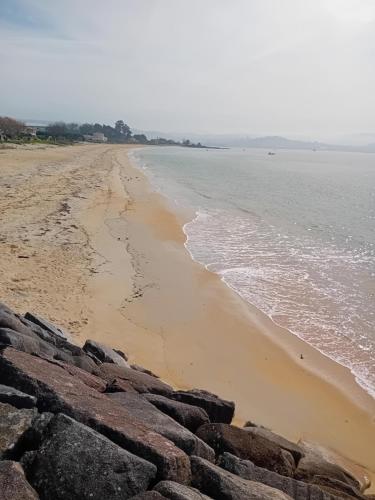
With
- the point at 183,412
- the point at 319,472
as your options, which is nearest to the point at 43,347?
the point at 183,412

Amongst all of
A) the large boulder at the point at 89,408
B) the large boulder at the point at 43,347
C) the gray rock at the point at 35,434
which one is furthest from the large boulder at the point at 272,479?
the large boulder at the point at 43,347

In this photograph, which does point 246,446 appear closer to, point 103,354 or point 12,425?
point 12,425

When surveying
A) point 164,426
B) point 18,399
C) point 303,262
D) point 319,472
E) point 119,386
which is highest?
point 18,399

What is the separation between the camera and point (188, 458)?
4.43 m

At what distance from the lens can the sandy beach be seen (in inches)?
327

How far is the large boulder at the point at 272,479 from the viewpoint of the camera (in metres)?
4.78

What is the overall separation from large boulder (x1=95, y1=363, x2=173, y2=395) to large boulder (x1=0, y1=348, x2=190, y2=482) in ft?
3.87

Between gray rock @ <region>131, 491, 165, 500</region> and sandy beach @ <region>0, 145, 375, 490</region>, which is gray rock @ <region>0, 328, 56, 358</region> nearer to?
sandy beach @ <region>0, 145, 375, 490</region>

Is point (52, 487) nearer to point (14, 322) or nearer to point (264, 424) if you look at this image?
point (14, 322)

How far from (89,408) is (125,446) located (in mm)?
661

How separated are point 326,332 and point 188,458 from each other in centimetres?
796

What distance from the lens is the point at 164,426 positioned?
5016 millimetres

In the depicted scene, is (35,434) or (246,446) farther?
(246,446)

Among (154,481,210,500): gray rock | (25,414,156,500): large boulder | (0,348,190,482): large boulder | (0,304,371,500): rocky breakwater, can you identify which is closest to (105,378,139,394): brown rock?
(0,304,371,500): rocky breakwater
